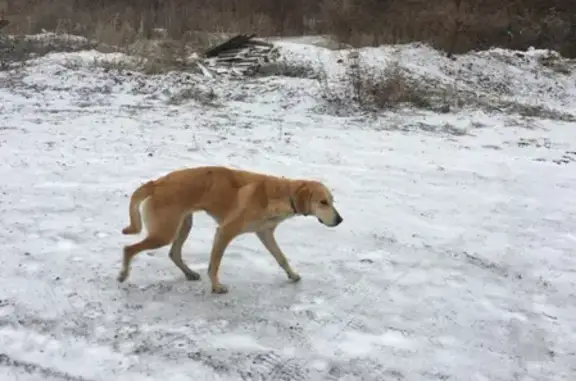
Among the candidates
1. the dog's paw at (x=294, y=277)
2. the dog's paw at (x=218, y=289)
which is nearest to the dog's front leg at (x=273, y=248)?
the dog's paw at (x=294, y=277)

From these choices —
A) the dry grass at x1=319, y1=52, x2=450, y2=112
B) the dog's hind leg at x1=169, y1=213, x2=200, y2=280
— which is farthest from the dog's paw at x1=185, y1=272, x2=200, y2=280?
the dry grass at x1=319, y1=52, x2=450, y2=112

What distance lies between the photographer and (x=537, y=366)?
4.03 meters

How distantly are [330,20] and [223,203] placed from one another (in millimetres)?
18246

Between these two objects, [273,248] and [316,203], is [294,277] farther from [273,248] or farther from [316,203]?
[316,203]

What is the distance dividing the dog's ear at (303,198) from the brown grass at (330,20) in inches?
513

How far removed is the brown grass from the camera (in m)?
18.4

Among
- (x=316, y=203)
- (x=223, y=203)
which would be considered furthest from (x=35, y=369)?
(x=316, y=203)

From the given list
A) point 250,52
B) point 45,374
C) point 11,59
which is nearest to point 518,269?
point 45,374

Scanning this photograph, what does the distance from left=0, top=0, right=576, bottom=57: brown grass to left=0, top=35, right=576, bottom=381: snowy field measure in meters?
7.89

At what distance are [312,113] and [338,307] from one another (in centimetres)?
744

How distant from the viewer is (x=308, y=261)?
18.0ft

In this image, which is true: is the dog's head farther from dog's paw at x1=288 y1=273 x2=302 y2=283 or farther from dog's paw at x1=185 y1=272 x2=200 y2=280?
dog's paw at x1=185 y1=272 x2=200 y2=280

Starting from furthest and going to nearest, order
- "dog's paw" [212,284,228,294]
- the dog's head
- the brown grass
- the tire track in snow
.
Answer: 1. the brown grass
2. "dog's paw" [212,284,228,294]
3. the dog's head
4. the tire track in snow

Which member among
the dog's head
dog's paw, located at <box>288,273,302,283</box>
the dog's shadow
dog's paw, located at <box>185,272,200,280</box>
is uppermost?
the dog's head
